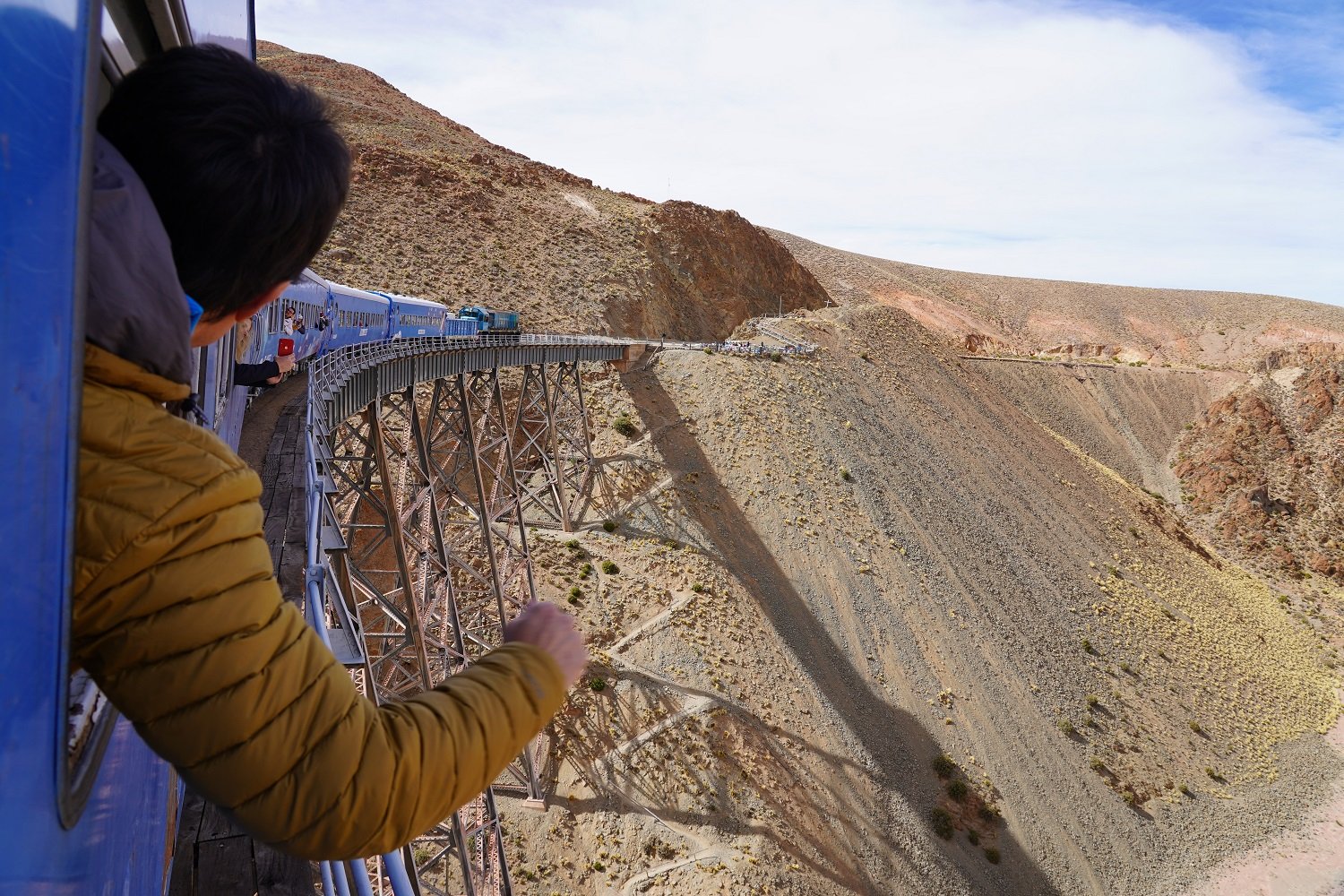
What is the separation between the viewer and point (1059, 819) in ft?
71.8

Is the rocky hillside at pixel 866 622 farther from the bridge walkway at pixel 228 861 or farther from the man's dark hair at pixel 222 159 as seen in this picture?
the man's dark hair at pixel 222 159

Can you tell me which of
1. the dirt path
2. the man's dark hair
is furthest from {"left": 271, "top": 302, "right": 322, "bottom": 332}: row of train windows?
the dirt path

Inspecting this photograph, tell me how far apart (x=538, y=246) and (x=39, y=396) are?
48.0m

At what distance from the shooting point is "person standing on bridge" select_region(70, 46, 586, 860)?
3.91 feet

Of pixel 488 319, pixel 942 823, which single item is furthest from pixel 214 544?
pixel 488 319

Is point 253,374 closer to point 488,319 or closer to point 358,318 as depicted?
point 358,318

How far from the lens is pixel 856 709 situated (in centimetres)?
2214

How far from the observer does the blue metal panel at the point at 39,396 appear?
0.94 meters

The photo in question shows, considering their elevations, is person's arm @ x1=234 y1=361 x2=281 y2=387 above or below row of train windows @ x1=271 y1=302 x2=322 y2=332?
below

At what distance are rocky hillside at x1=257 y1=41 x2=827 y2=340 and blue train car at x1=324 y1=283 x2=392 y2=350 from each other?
15165mm

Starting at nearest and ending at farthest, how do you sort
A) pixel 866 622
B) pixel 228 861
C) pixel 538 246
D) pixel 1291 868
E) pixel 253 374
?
pixel 228 861
pixel 253 374
pixel 1291 868
pixel 866 622
pixel 538 246

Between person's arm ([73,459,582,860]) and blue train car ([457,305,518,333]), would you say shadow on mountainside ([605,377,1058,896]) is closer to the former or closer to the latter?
blue train car ([457,305,518,333])

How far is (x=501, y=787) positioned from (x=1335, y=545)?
47.0 metres

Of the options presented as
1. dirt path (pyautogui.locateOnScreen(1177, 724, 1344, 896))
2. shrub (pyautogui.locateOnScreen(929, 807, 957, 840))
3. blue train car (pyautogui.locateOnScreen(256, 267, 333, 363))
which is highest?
blue train car (pyautogui.locateOnScreen(256, 267, 333, 363))
